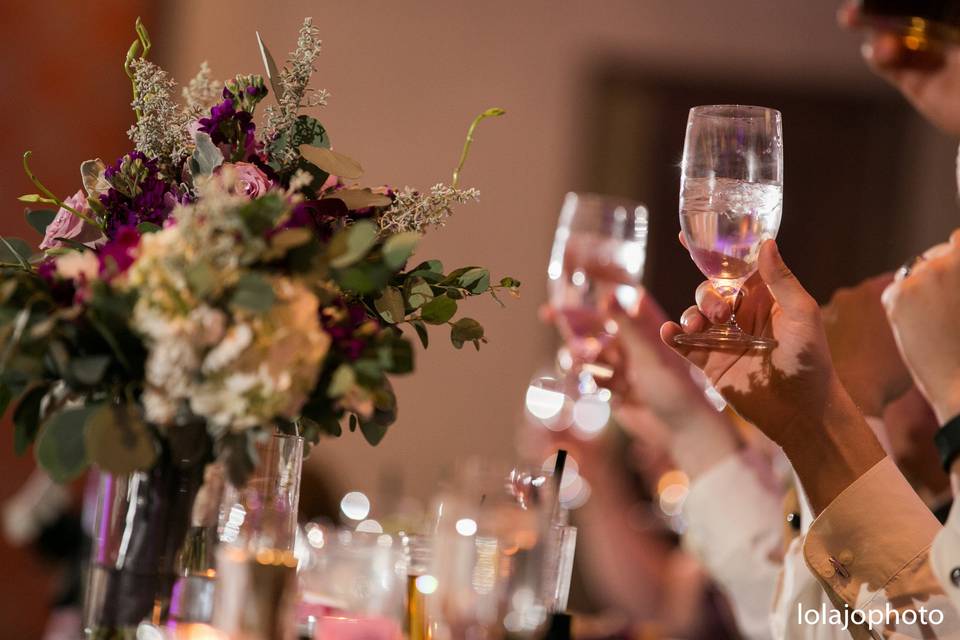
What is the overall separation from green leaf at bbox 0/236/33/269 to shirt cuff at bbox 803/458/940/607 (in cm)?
92

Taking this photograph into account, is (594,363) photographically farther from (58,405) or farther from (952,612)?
(58,405)

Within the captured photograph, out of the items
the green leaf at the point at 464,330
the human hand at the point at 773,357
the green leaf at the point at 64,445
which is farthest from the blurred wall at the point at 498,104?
the green leaf at the point at 64,445

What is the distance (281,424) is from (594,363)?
3.07ft

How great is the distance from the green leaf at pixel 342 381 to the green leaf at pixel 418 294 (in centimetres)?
24

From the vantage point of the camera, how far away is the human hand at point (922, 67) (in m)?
1.11

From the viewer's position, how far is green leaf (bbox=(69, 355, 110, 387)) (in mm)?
923

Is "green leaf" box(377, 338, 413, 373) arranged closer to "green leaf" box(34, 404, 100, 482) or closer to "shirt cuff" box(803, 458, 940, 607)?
"green leaf" box(34, 404, 100, 482)

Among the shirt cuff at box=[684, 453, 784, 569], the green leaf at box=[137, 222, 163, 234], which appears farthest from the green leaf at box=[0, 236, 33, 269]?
the shirt cuff at box=[684, 453, 784, 569]

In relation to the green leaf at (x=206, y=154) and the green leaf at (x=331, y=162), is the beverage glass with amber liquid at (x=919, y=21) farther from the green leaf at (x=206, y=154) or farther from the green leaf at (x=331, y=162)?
the green leaf at (x=206, y=154)

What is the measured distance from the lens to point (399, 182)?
479 centimetres

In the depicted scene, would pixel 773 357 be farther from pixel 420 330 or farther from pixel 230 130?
pixel 230 130

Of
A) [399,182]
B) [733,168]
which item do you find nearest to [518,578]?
[733,168]

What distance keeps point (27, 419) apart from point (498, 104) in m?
4.20

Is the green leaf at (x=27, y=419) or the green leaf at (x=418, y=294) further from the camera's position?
the green leaf at (x=418, y=294)
